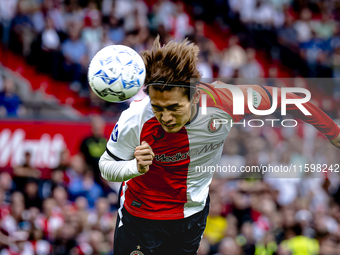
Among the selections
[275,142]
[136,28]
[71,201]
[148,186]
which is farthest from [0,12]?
[148,186]

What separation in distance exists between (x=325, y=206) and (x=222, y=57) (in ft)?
17.6

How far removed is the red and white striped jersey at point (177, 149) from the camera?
3932 millimetres

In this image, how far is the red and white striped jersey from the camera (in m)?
3.93

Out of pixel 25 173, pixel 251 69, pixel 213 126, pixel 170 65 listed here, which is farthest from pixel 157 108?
pixel 251 69

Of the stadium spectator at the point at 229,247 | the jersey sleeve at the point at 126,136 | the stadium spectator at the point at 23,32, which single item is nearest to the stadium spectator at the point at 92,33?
the stadium spectator at the point at 23,32

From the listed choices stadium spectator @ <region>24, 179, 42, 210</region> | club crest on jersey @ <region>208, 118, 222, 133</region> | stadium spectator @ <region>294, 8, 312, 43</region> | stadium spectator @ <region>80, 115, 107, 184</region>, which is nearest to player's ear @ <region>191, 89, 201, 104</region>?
club crest on jersey @ <region>208, 118, 222, 133</region>

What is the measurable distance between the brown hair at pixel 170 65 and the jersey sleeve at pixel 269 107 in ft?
1.56

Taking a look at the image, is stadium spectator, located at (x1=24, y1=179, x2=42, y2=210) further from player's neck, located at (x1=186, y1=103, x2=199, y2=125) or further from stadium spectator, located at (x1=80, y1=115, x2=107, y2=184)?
player's neck, located at (x1=186, y1=103, x2=199, y2=125)

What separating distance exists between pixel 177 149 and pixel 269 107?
1003 millimetres

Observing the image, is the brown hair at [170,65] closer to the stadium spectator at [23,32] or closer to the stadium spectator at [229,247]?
the stadium spectator at [229,247]

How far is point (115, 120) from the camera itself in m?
9.82

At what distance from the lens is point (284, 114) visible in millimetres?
4422

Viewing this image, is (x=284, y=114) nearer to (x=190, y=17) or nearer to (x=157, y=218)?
(x=157, y=218)

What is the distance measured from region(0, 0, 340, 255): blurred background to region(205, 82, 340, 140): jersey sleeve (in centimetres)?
62
